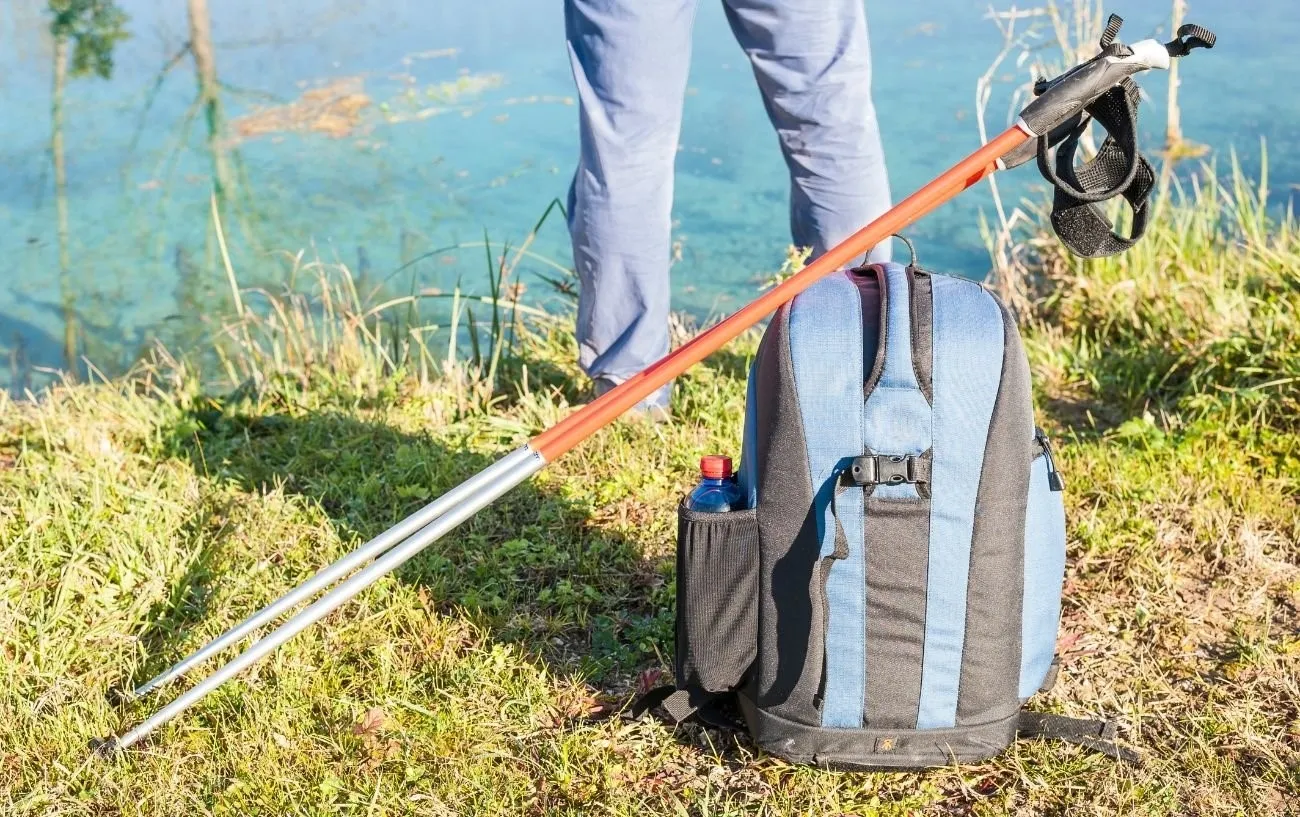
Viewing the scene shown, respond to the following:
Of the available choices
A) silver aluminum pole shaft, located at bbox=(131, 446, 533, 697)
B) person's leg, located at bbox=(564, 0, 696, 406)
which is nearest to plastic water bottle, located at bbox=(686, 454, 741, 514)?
silver aluminum pole shaft, located at bbox=(131, 446, 533, 697)

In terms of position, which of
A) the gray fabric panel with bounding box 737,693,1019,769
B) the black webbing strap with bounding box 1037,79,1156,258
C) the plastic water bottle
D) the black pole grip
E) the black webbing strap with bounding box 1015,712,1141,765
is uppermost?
the black pole grip

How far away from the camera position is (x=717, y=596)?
2.09 meters

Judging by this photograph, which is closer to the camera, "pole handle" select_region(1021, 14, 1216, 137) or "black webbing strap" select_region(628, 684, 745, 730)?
"pole handle" select_region(1021, 14, 1216, 137)

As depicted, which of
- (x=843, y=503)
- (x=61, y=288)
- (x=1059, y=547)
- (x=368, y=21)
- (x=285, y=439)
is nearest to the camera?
(x=843, y=503)

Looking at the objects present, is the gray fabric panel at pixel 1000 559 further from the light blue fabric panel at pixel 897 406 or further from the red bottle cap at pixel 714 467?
the red bottle cap at pixel 714 467

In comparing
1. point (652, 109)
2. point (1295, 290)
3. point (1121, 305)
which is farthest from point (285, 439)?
point (1295, 290)

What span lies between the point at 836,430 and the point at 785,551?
222 millimetres

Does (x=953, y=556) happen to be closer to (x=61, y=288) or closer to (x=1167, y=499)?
(x=1167, y=499)

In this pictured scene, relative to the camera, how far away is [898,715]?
6.93 ft

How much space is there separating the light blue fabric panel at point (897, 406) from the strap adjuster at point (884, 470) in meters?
0.02

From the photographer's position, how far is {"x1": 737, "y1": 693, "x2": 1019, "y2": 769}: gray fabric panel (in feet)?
6.98

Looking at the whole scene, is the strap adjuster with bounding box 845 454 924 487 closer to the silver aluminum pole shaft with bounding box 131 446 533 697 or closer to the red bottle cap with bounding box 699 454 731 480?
the red bottle cap with bounding box 699 454 731 480

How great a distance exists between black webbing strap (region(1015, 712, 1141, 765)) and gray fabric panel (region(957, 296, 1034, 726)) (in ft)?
0.38

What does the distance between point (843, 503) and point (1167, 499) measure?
1.28 metres
